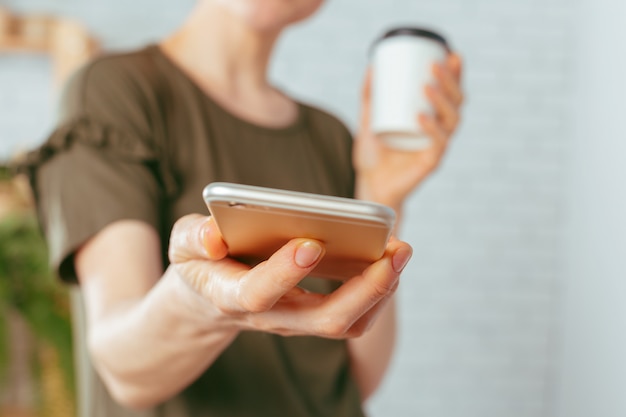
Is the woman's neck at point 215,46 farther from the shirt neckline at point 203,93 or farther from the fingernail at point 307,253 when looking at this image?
the fingernail at point 307,253

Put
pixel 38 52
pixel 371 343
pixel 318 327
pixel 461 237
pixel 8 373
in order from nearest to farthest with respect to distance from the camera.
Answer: pixel 318 327
pixel 371 343
pixel 8 373
pixel 38 52
pixel 461 237

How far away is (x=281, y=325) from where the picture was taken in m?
0.40

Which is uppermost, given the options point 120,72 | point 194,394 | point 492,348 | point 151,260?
point 120,72

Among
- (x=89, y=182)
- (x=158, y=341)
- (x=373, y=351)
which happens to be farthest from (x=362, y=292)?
(x=373, y=351)

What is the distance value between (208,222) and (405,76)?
471mm

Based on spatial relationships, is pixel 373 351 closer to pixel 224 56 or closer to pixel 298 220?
pixel 224 56

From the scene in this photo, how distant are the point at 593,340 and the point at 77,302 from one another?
64 cm

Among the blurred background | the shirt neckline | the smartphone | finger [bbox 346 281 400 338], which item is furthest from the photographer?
the blurred background

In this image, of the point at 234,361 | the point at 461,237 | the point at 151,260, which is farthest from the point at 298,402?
the point at 461,237

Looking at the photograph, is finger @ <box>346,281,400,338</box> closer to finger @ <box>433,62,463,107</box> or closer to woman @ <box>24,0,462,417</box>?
woman @ <box>24,0,462,417</box>

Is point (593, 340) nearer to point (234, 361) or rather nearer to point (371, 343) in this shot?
point (371, 343)

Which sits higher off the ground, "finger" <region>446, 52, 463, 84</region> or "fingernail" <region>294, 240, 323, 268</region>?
"fingernail" <region>294, 240, 323, 268</region>

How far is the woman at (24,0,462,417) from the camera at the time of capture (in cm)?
39

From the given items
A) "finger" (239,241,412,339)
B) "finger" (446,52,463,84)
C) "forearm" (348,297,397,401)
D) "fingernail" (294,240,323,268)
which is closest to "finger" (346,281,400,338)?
"finger" (239,241,412,339)
